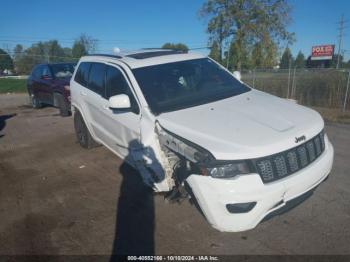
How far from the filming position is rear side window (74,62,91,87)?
5836 millimetres

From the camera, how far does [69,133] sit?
8.54 metres

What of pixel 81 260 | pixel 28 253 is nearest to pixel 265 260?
pixel 81 260

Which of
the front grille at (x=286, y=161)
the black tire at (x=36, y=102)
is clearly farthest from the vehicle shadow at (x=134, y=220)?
the black tire at (x=36, y=102)

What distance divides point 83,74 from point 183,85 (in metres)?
2.63

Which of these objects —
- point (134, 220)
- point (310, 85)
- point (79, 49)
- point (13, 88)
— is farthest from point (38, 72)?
point (79, 49)

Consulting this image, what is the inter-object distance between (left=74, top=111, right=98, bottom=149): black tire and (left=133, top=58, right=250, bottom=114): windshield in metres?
2.51

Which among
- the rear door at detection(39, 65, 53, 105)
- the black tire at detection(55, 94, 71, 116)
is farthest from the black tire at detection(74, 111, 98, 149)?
the rear door at detection(39, 65, 53, 105)

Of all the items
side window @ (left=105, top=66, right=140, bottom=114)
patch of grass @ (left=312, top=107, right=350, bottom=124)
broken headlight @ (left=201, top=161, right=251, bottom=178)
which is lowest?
patch of grass @ (left=312, top=107, right=350, bottom=124)

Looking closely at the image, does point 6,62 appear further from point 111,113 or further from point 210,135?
point 210,135

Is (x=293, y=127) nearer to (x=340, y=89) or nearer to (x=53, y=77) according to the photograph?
(x=53, y=77)

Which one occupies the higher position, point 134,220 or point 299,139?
point 299,139

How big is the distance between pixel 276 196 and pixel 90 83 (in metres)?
3.93

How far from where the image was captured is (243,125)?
314 centimetres

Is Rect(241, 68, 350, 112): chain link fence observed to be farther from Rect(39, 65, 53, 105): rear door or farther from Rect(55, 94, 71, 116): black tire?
Rect(39, 65, 53, 105): rear door
